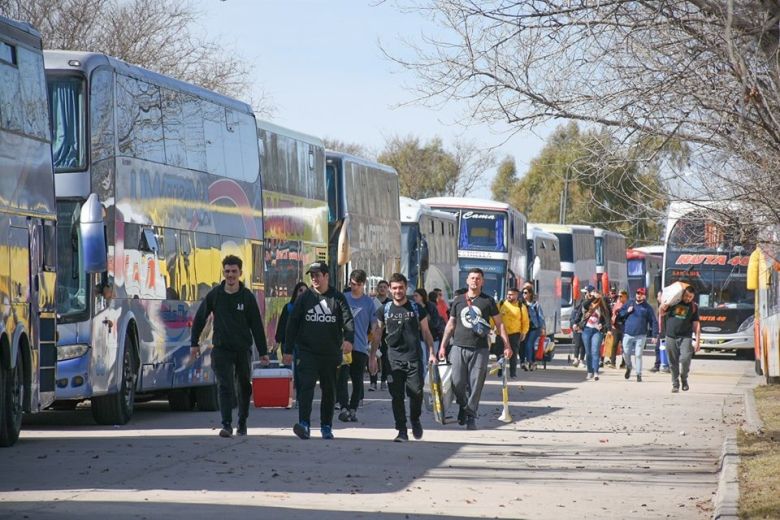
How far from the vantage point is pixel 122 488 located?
1297cm

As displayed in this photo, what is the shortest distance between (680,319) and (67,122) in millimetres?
13019

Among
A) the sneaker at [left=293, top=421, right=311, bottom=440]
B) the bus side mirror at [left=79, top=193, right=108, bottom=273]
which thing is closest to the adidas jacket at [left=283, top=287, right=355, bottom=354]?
the sneaker at [left=293, top=421, right=311, bottom=440]

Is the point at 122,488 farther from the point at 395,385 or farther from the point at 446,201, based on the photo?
the point at 446,201

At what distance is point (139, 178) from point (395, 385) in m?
4.58

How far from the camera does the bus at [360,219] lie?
34.2m

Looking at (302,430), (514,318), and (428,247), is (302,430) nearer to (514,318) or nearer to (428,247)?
(514,318)

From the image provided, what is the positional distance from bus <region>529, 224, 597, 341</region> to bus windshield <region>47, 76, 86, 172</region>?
158 ft

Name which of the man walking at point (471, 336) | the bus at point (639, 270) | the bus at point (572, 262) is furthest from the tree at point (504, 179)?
the man walking at point (471, 336)

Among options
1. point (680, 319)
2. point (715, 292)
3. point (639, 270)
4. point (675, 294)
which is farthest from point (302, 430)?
point (639, 270)

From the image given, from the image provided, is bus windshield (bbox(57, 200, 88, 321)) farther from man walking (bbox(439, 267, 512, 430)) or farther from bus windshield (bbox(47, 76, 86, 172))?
man walking (bbox(439, 267, 512, 430))

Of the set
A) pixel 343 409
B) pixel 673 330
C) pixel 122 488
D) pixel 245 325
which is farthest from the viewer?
pixel 673 330

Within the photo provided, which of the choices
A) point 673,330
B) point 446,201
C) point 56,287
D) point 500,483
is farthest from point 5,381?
point 446,201

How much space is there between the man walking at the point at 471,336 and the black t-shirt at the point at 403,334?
1744mm

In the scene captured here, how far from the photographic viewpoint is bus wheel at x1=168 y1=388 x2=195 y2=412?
24.1 m
